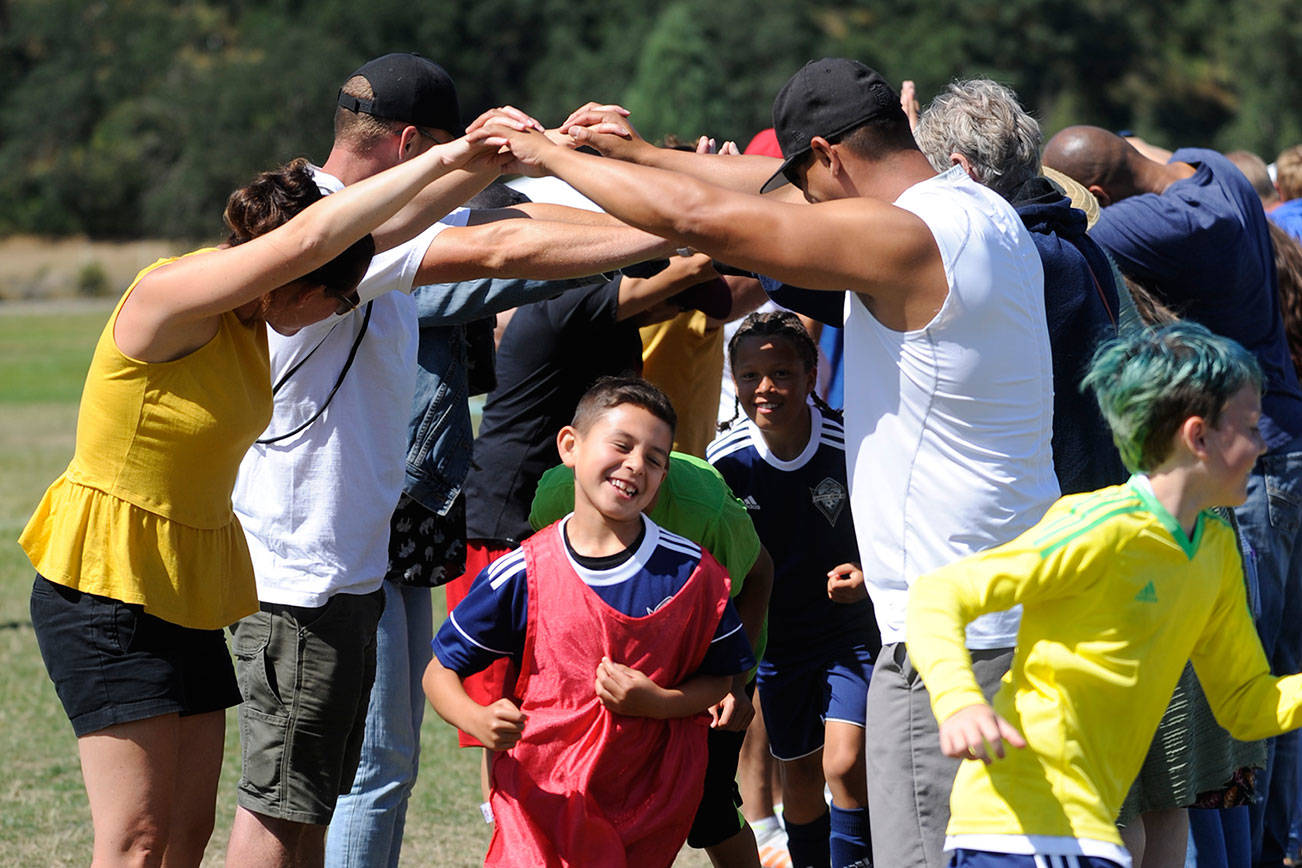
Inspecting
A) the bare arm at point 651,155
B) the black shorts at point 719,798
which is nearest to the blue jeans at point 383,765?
the black shorts at point 719,798

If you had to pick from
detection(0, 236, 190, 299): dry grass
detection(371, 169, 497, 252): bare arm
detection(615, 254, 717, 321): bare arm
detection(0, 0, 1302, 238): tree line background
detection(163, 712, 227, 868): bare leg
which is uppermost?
detection(0, 0, 1302, 238): tree line background

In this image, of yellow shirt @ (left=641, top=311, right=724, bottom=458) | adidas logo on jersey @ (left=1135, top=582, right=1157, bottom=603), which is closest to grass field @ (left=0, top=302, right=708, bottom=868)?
yellow shirt @ (left=641, top=311, right=724, bottom=458)

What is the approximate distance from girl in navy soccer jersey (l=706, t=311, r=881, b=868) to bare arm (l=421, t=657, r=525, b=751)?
1407 mm

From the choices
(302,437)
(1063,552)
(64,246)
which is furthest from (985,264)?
(64,246)

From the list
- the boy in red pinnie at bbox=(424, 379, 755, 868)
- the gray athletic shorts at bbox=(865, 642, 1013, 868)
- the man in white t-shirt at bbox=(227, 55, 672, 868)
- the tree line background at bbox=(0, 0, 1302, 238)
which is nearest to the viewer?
the gray athletic shorts at bbox=(865, 642, 1013, 868)

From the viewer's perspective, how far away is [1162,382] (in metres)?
2.74

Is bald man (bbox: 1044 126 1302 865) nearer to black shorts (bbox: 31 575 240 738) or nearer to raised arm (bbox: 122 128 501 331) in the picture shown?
raised arm (bbox: 122 128 501 331)

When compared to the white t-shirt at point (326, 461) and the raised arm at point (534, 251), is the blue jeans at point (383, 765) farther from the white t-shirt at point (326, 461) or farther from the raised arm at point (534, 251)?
the raised arm at point (534, 251)

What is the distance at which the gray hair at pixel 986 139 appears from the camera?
141 inches

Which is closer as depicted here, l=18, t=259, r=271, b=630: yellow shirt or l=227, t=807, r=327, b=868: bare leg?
l=18, t=259, r=271, b=630: yellow shirt

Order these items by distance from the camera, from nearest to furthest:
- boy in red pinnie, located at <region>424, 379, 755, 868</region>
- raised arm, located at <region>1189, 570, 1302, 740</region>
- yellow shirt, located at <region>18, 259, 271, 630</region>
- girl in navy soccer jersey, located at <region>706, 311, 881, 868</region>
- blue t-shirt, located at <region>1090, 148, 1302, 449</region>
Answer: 1. raised arm, located at <region>1189, 570, 1302, 740</region>
2. yellow shirt, located at <region>18, 259, 271, 630</region>
3. boy in red pinnie, located at <region>424, 379, 755, 868</region>
4. blue t-shirt, located at <region>1090, 148, 1302, 449</region>
5. girl in navy soccer jersey, located at <region>706, 311, 881, 868</region>

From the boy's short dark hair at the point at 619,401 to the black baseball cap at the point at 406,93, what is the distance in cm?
86

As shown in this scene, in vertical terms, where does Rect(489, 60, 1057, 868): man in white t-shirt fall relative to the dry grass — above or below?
below

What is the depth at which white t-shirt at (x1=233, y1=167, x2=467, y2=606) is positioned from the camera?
3.64m
